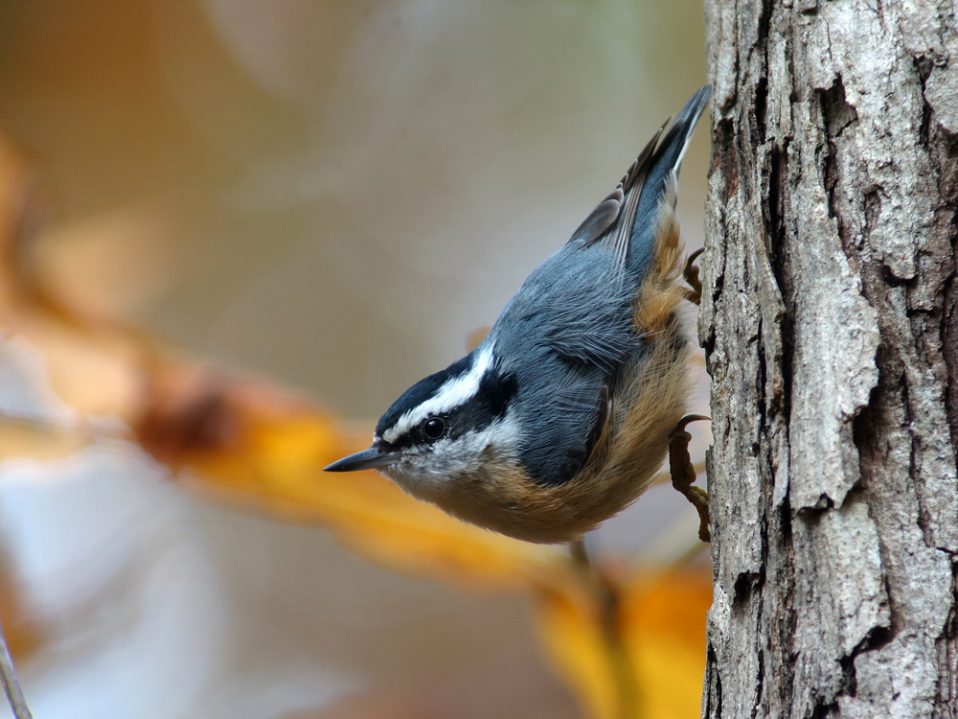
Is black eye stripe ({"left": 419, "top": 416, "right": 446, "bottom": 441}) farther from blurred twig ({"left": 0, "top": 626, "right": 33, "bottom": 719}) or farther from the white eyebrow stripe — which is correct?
blurred twig ({"left": 0, "top": 626, "right": 33, "bottom": 719})

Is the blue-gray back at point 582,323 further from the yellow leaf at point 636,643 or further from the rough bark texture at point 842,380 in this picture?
the rough bark texture at point 842,380

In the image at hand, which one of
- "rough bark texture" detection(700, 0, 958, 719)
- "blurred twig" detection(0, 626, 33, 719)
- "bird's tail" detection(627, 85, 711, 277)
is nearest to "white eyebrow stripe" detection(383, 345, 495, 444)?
"bird's tail" detection(627, 85, 711, 277)

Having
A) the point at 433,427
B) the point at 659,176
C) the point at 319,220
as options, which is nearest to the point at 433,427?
the point at 433,427

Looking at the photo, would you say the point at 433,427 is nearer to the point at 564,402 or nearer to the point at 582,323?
the point at 564,402

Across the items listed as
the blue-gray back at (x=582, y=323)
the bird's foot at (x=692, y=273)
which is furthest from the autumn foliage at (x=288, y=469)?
the bird's foot at (x=692, y=273)

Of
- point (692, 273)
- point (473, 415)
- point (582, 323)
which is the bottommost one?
point (473, 415)

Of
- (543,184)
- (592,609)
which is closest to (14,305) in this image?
(592,609)

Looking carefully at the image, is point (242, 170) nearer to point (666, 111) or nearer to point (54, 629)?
point (666, 111)
